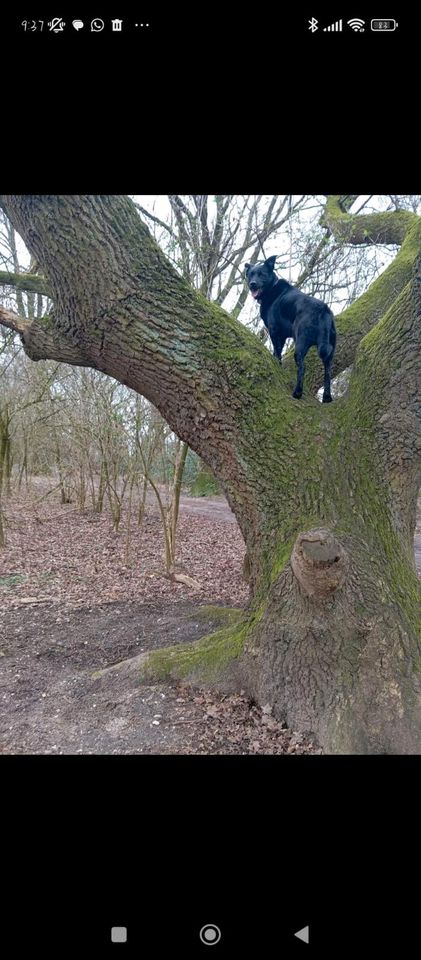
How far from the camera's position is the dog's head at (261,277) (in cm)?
303

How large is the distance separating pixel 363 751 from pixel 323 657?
0.42 metres

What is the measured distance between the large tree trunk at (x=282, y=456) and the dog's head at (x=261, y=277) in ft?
1.70

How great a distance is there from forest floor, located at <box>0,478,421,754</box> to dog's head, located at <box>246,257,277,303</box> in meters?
2.68

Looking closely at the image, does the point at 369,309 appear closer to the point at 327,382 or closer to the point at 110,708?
the point at 327,382
